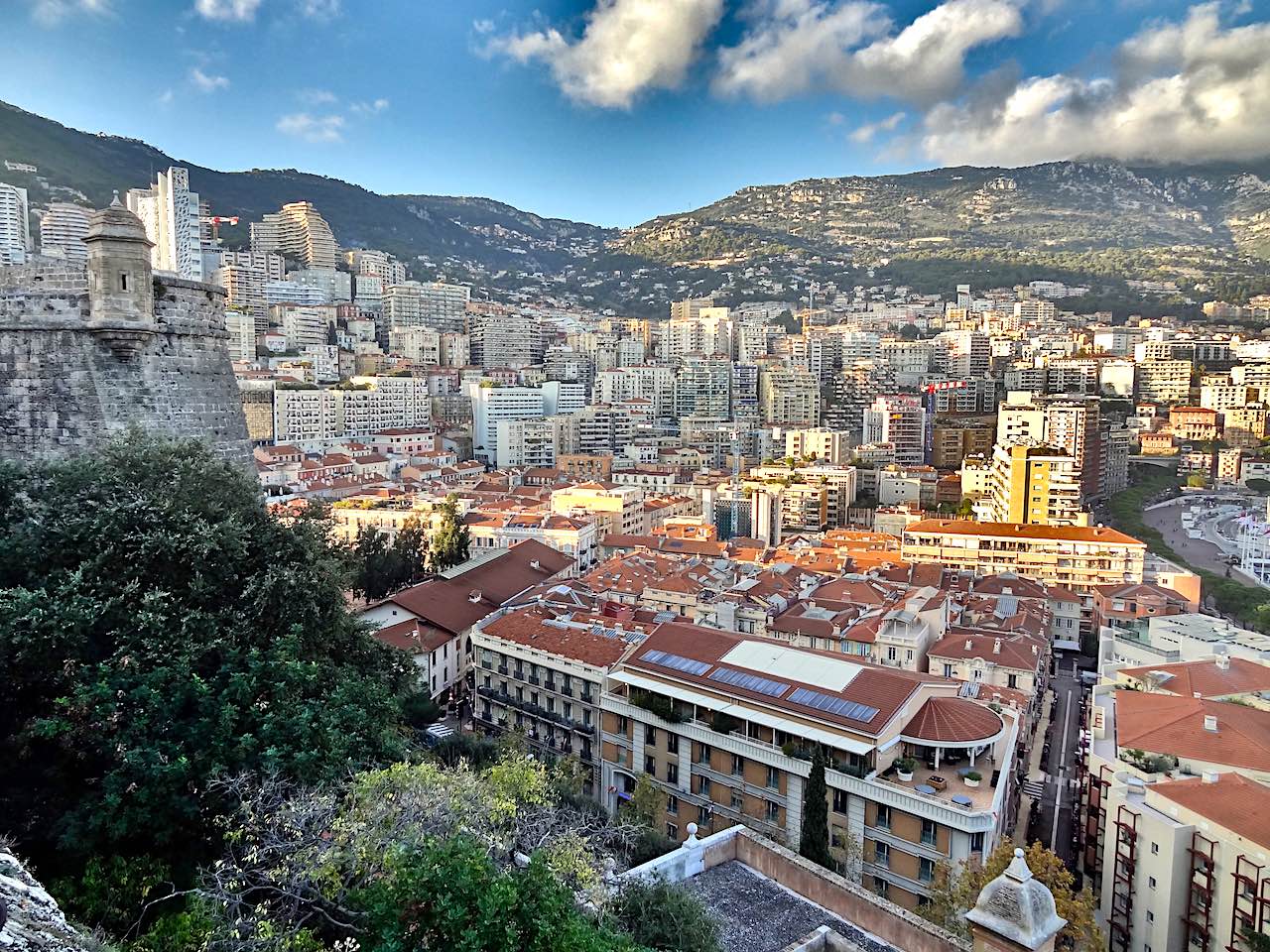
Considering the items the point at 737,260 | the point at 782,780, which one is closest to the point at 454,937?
the point at 782,780

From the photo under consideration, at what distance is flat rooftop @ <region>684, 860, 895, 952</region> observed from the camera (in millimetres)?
8922

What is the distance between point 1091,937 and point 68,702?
42.2 ft

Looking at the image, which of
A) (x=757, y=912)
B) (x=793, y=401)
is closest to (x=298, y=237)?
(x=793, y=401)

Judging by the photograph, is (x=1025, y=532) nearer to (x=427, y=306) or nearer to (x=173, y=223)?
(x=173, y=223)

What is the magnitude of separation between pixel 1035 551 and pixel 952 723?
93.8 feet

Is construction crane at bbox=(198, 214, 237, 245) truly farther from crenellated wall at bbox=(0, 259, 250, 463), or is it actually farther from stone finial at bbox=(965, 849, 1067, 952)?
stone finial at bbox=(965, 849, 1067, 952)

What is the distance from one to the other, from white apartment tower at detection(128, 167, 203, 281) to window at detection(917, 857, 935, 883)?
84242 mm

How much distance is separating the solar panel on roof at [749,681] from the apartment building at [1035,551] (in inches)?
983

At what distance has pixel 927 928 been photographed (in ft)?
28.9

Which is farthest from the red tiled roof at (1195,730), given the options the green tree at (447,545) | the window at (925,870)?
the green tree at (447,545)

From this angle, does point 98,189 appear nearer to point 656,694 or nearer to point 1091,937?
point 656,694

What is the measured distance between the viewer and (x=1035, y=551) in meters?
41.4

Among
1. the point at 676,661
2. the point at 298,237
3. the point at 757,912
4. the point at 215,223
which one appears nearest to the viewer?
the point at 757,912

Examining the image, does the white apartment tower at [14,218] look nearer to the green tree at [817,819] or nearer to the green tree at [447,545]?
the green tree at [447,545]
